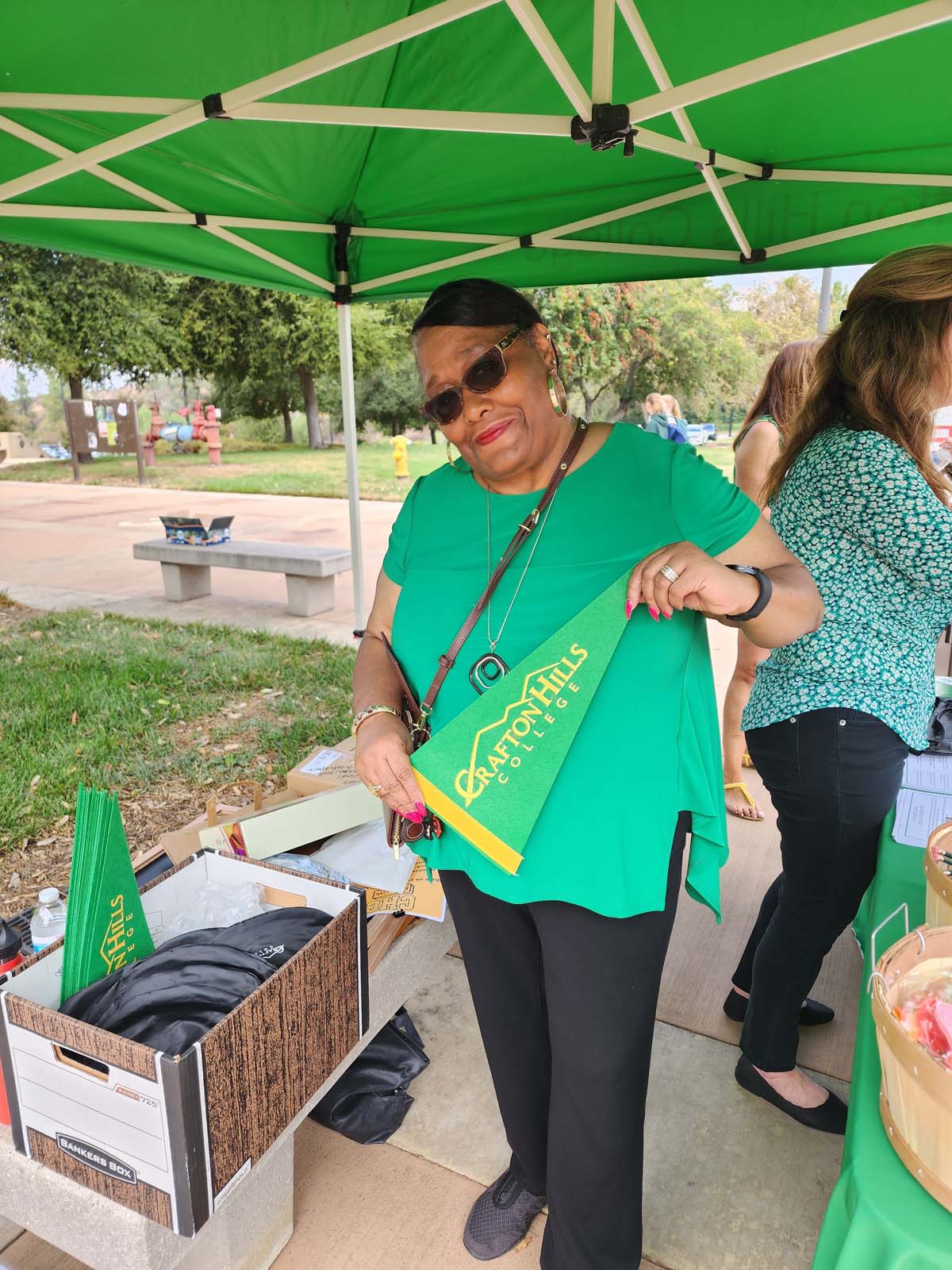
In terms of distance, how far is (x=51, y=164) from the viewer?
283 cm

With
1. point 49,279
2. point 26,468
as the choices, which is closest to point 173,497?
point 49,279

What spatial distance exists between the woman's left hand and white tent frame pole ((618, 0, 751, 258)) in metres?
1.75

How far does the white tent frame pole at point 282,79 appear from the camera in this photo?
2039mm

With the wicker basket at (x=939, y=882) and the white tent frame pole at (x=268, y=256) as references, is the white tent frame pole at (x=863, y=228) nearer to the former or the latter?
the white tent frame pole at (x=268, y=256)

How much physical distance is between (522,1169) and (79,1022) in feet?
3.36

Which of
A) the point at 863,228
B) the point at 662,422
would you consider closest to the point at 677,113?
the point at 863,228

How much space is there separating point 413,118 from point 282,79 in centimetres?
41

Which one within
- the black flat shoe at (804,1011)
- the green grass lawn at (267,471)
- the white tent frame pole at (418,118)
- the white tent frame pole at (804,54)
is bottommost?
the black flat shoe at (804,1011)

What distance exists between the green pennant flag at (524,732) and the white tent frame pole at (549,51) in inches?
63.2

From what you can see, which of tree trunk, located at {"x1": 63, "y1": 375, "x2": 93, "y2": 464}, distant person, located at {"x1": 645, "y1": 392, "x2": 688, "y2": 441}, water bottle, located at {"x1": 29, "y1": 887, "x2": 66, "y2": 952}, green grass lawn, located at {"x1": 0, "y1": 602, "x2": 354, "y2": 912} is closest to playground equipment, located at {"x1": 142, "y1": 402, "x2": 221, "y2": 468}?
tree trunk, located at {"x1": 63, "y1": 375, "x2": 93, "y2": 464}

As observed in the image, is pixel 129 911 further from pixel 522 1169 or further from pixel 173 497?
pixel 173 497

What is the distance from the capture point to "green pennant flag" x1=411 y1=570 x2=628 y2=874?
131cm

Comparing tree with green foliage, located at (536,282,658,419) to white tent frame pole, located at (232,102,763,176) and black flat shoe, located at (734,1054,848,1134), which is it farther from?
black flat shoe, located at (734,1054,848,1134)

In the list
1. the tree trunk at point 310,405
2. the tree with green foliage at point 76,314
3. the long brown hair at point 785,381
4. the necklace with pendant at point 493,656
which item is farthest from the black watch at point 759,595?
the tree trunk at point 310,405
